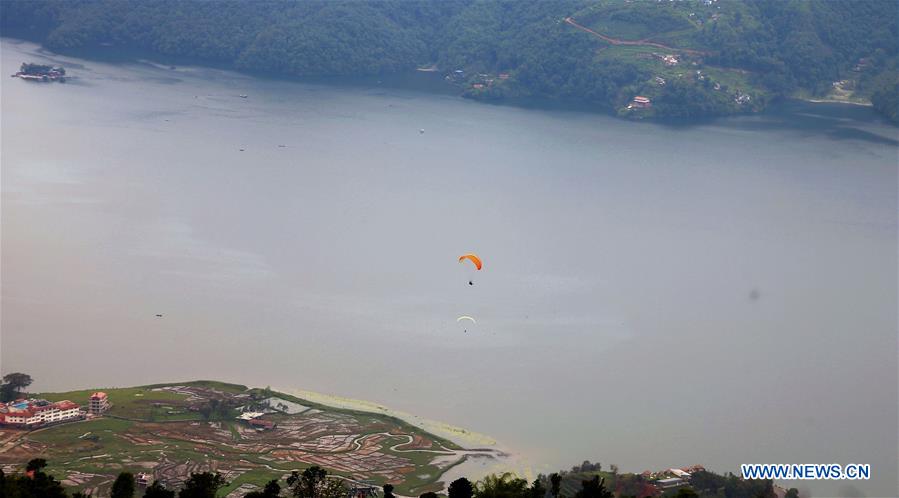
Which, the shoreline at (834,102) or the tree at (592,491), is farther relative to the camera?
the shoreline at (834,102)

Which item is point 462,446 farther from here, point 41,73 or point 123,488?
point 41,73

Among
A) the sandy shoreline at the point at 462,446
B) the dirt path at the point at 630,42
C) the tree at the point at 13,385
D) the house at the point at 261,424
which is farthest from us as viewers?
the dirt path at the point at 630,42

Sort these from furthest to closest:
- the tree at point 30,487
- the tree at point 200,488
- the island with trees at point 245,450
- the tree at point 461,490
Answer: the island with trees at point 245,450, the tree at point 461,490, the tree at point 200,488, the tree at point 30,487

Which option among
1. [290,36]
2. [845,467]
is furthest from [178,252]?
[290,36]

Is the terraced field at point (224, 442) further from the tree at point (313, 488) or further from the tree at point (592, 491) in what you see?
the tree at point (592, 491)

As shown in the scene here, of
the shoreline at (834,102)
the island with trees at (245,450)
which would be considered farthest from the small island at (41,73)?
the shoreline at (834,102)

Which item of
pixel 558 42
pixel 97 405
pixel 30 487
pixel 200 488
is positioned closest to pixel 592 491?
pixel 200 488
